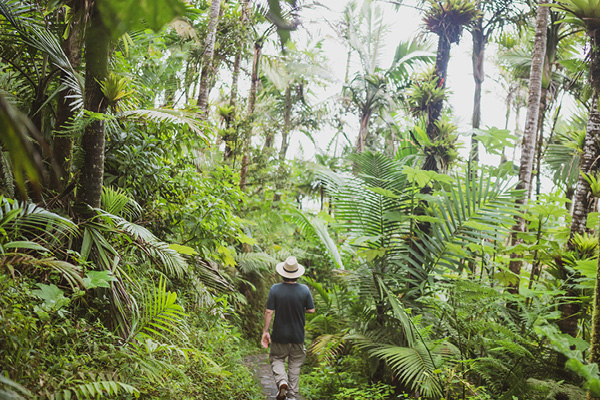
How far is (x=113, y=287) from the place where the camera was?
3.29 meters

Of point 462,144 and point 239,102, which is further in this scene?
point 239,102

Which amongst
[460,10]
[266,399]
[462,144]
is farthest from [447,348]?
[460,10]

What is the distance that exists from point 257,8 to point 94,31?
23 cm

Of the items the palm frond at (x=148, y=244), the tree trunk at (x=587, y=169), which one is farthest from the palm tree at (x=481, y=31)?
the palm frond at (x=148, y=244)

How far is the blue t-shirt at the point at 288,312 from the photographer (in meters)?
4.70

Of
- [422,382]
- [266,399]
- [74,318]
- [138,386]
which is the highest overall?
[74,318]

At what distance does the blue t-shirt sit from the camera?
470cm

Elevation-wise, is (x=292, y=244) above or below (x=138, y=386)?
below

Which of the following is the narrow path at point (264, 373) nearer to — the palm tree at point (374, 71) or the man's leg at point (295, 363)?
the man's leg at point (295, 363)

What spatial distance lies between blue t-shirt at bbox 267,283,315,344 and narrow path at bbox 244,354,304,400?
0.80 m

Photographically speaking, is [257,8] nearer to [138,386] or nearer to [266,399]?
[138,386]

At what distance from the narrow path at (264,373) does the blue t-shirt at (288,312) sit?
804 millimetres

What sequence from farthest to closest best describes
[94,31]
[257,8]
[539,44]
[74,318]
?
[539,44]
[74,318]
[257,8]
[94,31]

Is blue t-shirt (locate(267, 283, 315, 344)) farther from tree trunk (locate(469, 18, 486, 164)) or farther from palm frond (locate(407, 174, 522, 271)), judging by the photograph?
tree trunk (locate(469, 18, 486, 164))
